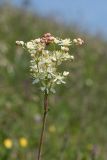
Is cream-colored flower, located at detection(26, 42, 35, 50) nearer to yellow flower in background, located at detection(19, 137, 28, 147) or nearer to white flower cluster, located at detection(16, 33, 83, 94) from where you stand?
white flower cluster, located at detection(16, 33, 83, 94)

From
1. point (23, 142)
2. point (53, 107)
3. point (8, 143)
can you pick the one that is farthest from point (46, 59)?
point (53, 107)

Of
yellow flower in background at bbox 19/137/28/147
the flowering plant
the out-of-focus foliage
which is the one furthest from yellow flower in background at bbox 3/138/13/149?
the flowering plant

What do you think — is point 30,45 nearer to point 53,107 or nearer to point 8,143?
point 8,143

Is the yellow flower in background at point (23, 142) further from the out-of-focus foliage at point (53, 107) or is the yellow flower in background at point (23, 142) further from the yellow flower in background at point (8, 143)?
the yellow flower in background at point (8, 143)

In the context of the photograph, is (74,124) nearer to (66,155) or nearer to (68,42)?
(66,155)

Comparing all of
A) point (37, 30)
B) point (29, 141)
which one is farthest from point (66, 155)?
point (37, 30)

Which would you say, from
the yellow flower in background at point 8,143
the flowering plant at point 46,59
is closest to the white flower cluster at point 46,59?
the flowering plant at point 46,59
